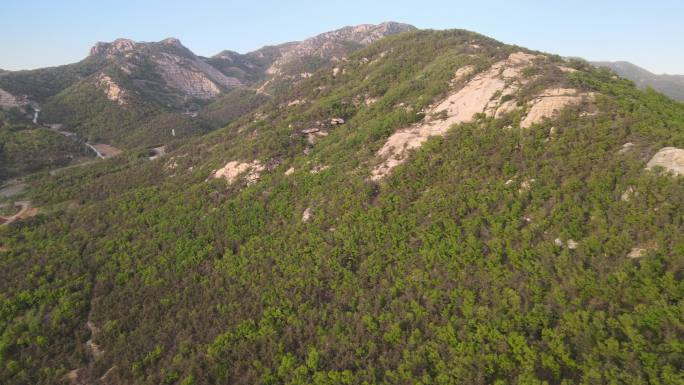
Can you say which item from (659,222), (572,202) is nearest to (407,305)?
(572,202)

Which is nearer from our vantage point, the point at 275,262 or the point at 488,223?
the point at 488,223

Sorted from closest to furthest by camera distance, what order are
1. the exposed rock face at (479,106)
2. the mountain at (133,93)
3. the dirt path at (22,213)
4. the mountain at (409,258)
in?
the mountain at (409,258) → the exposed rock face at (479,106) → the dirt path at (22,213) → the mountain at (133,93)

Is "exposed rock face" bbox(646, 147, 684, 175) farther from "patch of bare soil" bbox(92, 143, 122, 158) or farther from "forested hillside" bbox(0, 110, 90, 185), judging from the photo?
"patch of bare soil" bbox(92, 143, 122, 158)

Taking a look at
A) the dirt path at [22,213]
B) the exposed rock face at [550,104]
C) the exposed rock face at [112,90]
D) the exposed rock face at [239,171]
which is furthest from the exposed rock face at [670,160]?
the exposed rock face at [112,90]

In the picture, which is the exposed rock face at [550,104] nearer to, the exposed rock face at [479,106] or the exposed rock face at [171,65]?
the exposed rock face at [479,106]

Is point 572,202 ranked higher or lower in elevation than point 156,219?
higher

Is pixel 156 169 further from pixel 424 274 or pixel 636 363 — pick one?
pixel 636 363

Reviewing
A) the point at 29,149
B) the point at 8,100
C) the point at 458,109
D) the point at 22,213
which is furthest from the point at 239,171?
the point at 8,100
